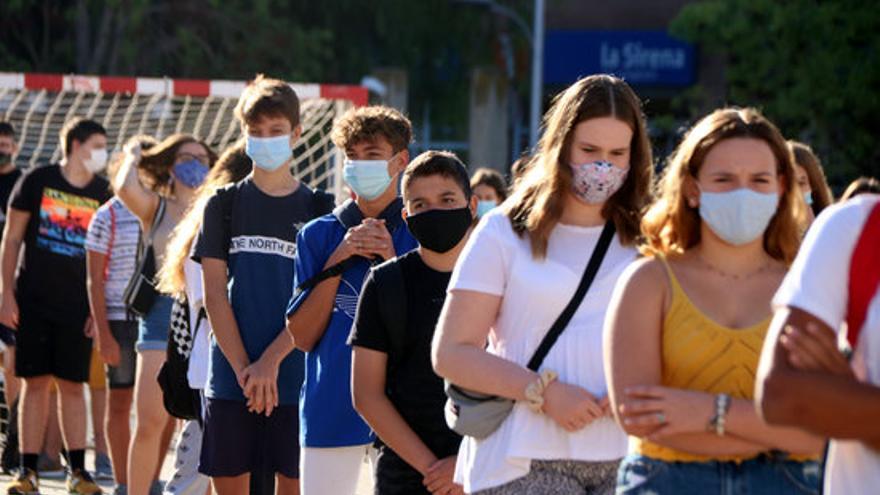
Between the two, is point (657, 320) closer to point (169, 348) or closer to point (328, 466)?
point (328, 466)

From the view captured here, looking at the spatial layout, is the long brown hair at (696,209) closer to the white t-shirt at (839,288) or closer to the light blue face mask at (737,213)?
the light blue face mask at (737,213)

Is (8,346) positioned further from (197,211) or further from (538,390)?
(538,390)

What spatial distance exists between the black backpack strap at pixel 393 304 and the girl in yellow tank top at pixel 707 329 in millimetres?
1348

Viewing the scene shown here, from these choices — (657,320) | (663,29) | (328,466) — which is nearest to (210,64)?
(663,29)

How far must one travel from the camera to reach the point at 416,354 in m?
5.75

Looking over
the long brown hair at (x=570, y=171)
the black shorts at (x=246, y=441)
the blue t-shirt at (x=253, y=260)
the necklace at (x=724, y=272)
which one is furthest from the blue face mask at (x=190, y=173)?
the necklace at (x=724, y=272)

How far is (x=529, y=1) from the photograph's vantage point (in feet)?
101

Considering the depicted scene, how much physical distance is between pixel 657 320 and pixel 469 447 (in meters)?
0.95

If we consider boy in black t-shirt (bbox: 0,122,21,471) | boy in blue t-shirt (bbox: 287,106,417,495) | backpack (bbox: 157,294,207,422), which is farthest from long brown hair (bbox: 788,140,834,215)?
boy in black t-shirt (bbox: 0,122,21,471)

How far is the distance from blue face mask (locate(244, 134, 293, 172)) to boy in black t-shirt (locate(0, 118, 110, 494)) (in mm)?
3940

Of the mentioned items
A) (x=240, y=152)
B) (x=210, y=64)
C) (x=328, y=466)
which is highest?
(x=210, y=64)

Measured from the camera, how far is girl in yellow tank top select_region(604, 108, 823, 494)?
4172mm

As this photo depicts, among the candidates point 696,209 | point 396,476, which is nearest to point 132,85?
point 396,476

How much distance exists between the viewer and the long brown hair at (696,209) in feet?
14.5
